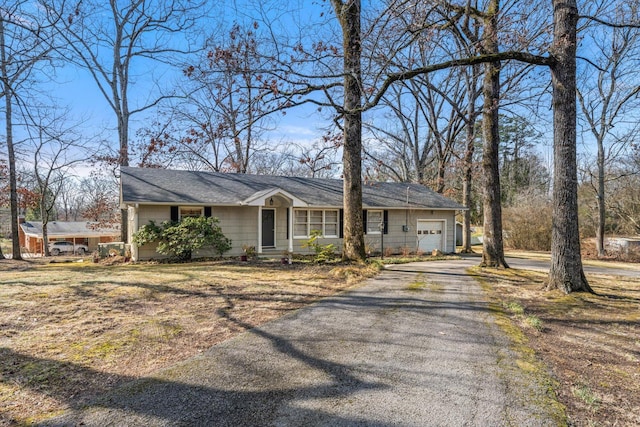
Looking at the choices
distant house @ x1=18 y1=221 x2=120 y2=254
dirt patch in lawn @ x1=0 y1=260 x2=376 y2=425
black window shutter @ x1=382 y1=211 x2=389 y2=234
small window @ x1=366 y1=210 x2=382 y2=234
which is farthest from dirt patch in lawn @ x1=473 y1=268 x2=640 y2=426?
distant house @ x1=18 y1=221 x2=120 y2=254

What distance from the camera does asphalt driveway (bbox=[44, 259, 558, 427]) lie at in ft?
8.18

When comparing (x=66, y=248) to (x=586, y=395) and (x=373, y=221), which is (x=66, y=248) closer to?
(x=373, y=221)

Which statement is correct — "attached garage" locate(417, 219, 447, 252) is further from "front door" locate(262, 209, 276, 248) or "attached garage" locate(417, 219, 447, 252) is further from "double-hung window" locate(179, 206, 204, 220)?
"double-hung window" locate(179, 206, 204, 220)

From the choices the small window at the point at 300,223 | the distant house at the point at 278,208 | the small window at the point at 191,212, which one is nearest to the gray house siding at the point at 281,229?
the distant house at the point at 278,208

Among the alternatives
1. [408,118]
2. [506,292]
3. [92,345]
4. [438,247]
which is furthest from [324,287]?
[408,118]

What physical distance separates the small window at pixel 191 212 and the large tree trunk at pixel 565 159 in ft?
38.5

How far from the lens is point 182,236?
12.3 m

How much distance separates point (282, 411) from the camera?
2559 mm

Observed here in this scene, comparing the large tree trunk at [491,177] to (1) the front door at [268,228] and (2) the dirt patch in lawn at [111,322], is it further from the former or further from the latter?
(1) the front door at [268,228]

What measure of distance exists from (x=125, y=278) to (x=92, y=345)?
4.58 meters

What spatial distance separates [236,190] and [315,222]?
12.5ft

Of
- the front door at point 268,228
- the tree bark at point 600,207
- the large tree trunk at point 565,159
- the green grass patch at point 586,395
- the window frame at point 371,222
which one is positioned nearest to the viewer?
the green grass patch at point 586,395

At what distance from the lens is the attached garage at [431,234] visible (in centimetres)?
1859

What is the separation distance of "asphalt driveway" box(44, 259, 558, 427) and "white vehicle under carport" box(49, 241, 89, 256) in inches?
1396
